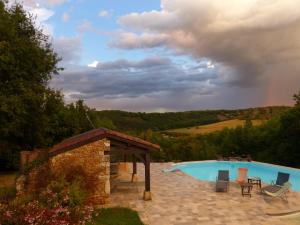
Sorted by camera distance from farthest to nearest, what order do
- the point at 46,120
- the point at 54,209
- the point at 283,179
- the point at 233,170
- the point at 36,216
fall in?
1. the point at 233,170
2. the point at 46,120
3. the point at 283,179
4. the point at 54,209
5. the point at 36,216

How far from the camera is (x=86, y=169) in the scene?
16.7 metres

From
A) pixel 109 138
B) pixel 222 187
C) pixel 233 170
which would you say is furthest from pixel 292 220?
pixel 233 170

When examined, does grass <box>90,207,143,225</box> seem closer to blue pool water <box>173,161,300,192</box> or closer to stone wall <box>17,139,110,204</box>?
stone wall <box>17,139,110,204</box>

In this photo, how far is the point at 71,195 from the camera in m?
14.3

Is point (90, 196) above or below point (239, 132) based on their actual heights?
below

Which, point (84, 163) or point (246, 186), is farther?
point (246, 186)

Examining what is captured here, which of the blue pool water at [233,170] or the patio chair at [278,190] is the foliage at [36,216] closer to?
the patio chair at [278,190]

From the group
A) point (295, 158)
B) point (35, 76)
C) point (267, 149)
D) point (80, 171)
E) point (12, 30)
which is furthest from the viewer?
point (267, 149)

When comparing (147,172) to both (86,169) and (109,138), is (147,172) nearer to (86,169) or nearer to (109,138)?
(109,138)

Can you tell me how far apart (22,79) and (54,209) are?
1319 cm

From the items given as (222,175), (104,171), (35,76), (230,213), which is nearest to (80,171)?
(104,171)

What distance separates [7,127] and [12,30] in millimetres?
5800

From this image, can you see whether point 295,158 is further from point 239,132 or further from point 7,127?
point 7,127

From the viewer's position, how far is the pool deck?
560 inches
